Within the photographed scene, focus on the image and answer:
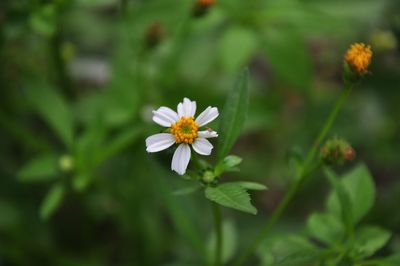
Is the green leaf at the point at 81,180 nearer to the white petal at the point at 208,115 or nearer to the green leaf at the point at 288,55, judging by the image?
the white petal at the point at 208,115

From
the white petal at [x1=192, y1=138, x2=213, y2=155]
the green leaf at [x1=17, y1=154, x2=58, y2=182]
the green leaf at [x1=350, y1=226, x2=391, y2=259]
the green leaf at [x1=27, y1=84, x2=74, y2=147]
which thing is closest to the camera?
the white petal at [x1=192, y1=138, x2=213, y2=155]

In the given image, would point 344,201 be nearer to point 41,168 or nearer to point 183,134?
point 183,134

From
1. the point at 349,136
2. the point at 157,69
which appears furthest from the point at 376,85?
the point at 157,69

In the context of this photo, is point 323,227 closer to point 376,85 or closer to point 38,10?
point 38,10

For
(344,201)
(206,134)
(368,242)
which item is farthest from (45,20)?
(368,242)

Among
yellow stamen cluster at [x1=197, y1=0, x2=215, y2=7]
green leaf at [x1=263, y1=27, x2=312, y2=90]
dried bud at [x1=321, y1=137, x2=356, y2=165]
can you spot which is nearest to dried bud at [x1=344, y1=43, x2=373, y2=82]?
dried bud at [x1=321, y1=137, x2=356, y2=165]

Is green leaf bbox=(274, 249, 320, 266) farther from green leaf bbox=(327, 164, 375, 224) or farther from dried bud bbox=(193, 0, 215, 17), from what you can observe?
dried bud bbox=(193, 0, 215, 17)
